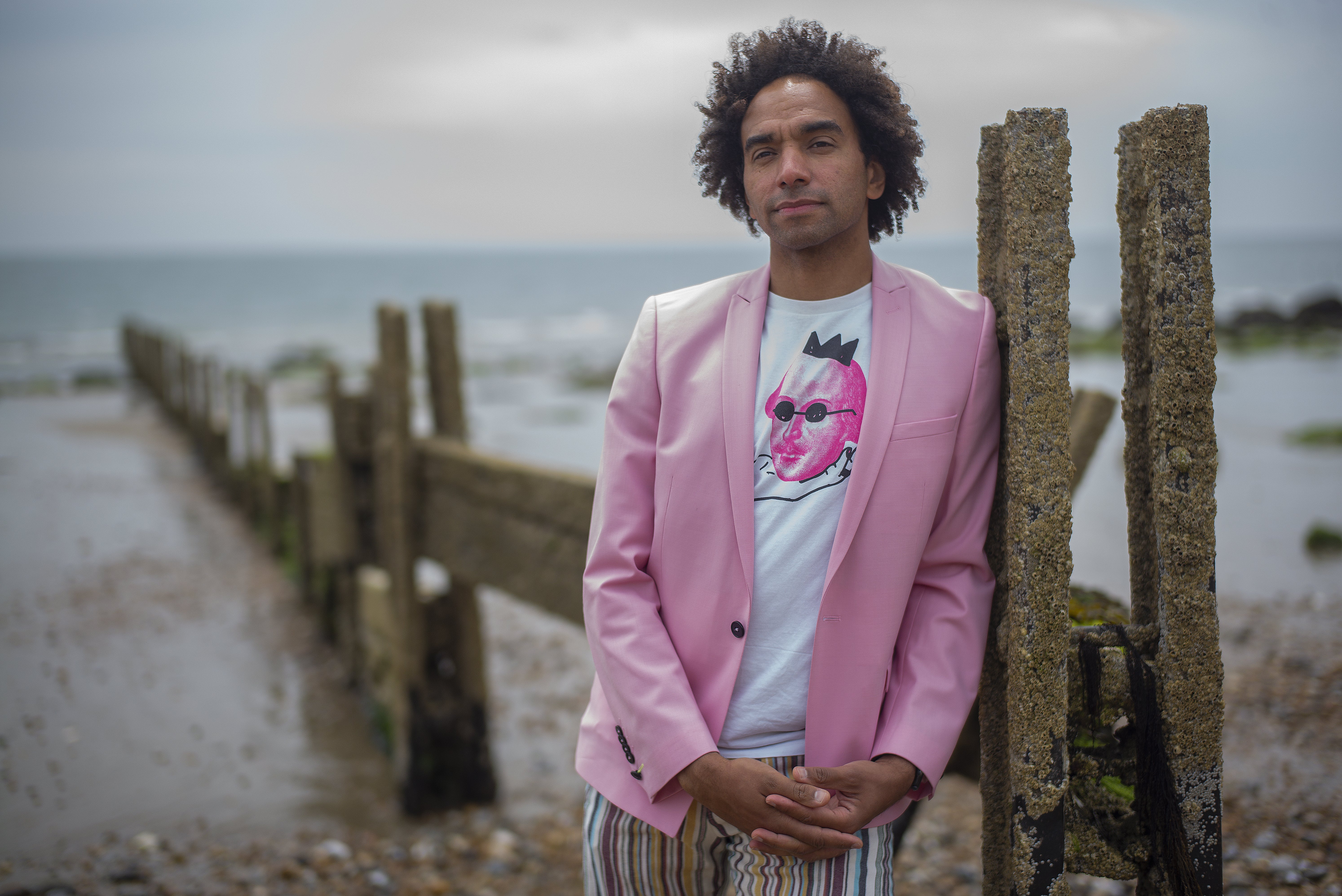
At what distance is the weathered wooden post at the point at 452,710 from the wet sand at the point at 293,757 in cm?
14

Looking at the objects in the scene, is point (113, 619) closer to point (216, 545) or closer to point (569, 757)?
point (216, 545)

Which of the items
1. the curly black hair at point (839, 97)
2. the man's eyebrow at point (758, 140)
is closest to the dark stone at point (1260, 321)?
the curly black hair at point (839, 97)

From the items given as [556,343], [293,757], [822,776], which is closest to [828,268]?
[822,776]

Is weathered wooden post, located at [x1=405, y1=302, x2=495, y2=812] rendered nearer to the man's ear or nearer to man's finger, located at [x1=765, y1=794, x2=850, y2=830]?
the man's ear

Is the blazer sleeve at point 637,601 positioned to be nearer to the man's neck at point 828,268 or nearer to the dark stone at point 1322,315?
the man's neck at point 828,268

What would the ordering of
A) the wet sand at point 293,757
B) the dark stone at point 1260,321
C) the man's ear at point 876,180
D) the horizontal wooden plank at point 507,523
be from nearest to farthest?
the man's ear at point 876,180 < the horizontal wooden plank at point 507,523 < the wet sand at point 293,757 < the dark stone at point 1260,321

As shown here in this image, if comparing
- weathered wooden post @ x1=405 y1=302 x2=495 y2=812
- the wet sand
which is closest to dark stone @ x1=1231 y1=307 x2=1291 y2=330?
the wet sand

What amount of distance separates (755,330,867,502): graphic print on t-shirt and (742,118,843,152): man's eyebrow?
431 mm

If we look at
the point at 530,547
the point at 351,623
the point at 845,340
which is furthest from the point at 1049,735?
the point at 351,623

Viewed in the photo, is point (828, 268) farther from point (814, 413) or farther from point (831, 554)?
point (831, 554)

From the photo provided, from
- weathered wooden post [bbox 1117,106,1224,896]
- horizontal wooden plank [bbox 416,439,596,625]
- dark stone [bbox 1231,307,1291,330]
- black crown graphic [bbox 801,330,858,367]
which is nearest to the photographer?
A: weathered wooden post [bbox 1117,106,1224,896]

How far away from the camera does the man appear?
1943 millimetres

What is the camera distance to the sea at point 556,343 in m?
9.62

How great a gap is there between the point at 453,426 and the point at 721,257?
129 meters
